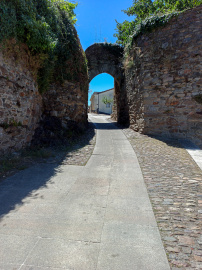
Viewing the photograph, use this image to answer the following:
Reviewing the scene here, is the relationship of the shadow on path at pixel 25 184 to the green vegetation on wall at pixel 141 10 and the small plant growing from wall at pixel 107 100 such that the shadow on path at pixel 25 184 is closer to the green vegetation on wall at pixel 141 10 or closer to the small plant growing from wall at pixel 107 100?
the green vegetation on wall at pixel 141 10

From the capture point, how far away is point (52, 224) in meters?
2.25

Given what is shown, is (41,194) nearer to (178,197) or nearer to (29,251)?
(29,251)

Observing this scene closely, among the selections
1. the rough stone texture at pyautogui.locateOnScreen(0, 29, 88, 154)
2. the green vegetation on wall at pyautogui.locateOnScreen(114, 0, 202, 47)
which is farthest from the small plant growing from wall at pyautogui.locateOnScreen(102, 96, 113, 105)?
the rough stone texture at pyautogui.locateOnScreen(0, 29, 88, 154)

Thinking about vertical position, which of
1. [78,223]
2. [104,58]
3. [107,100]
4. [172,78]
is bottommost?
[78,223]

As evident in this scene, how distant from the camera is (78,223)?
2.29 m

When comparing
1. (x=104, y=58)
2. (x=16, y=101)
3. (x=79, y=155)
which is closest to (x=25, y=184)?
(x=79, y=155)

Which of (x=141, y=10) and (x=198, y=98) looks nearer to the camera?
(x=198, y=98)

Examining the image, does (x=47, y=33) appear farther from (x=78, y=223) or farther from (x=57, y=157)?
(x=78, y=223)

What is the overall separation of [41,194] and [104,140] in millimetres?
4563

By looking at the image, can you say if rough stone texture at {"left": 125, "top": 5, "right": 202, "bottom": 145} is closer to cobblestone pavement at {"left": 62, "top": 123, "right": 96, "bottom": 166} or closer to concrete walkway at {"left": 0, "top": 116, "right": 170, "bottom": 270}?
cobblestone pavement at {"left": 62, "top": 123, "right": 96, "bottom": 166}

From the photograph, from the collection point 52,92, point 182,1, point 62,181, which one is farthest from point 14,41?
point 182,1

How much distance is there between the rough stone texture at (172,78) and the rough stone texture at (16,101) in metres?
4.63

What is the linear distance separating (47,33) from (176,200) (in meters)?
6.01

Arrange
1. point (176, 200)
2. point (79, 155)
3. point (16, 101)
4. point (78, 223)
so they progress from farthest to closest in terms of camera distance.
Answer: point (79, 155) < point (16, 101) < point (176, 200) < point (78, 223)
